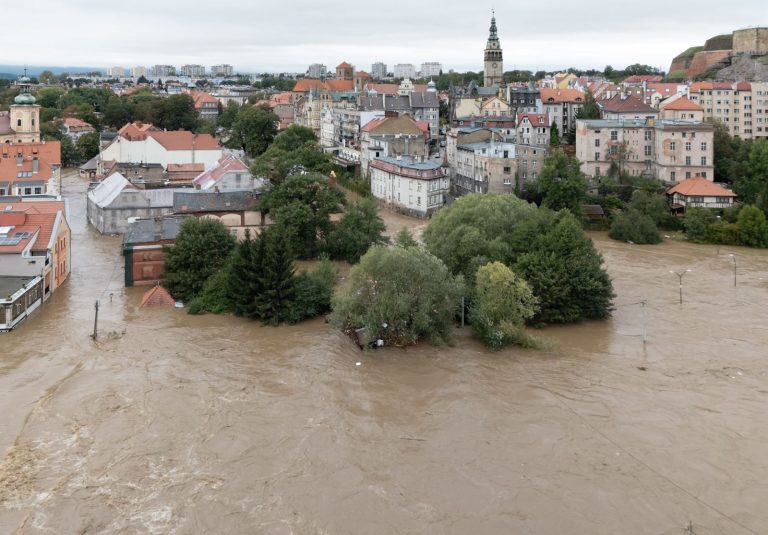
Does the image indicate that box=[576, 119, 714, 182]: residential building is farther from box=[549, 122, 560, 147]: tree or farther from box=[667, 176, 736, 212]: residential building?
box=[549, 122, 560, 147]: tree

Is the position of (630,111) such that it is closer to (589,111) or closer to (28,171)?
(589,111)

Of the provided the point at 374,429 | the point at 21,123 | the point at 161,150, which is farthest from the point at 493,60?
the point at 374,429

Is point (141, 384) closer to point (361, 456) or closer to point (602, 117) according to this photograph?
point (361, 456)

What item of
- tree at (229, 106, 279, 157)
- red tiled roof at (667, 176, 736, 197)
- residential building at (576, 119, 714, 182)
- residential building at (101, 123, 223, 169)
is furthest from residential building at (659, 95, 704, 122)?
tree at (229, 106, 279, 157)

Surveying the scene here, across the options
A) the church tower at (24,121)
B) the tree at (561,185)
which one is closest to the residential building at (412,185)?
the tree at (561,185)

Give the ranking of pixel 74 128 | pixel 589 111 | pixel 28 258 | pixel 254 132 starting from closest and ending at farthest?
1. pixel 28 258
2. pixel 589 111
3. pixel 254 132
4. pixel 74 128

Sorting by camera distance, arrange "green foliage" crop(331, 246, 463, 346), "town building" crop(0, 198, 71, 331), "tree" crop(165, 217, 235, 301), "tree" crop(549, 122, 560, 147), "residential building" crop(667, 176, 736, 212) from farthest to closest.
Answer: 1. "tree" crop(549, 122, 560, 147)
2. "residential building" crop(667, 176, 736, 212)
3. "tree" crop(165, 217, 235, 301)
4. "town building" crop(0, 198, 71, 331)
5. "green foliage" crop(331, 246, 463, 346)

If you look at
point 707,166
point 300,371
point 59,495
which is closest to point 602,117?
point 707,166
